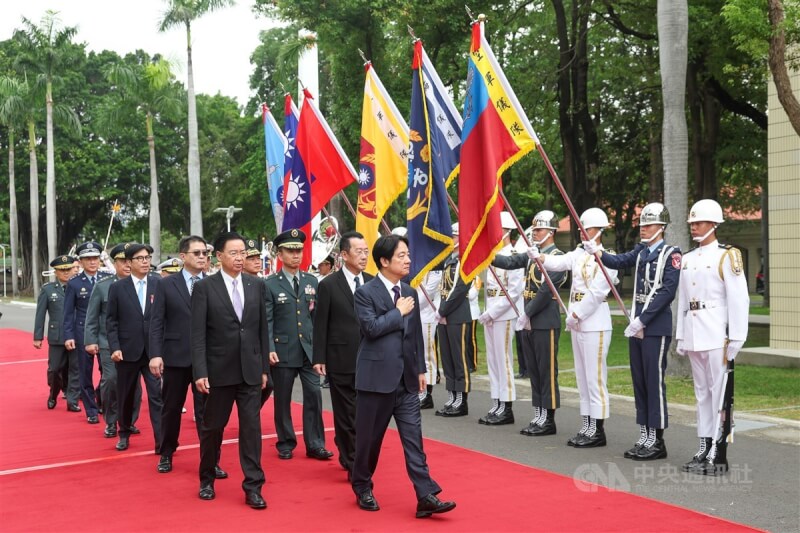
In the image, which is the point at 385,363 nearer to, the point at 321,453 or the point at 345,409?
the point at 345,409

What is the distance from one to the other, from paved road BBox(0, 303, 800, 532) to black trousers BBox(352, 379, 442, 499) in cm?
Answer: 102

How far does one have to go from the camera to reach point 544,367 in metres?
9.28

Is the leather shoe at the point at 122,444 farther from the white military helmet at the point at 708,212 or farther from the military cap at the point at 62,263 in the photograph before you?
the white military helmet at the point at 708,212

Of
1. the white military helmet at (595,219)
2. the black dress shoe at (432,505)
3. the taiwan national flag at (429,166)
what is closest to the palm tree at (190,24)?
the taiwan national flag at (429,166)

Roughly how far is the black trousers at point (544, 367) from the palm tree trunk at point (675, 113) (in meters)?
4.68

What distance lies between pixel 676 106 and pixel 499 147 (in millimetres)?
5464

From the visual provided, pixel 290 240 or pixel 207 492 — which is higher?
pixel 290 240

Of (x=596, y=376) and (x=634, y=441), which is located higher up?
(x=596, y=376)

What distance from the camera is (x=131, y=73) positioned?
39.5 metres

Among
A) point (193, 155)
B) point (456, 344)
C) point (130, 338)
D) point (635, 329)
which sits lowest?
point (456, 344)

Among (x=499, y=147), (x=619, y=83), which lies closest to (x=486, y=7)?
(x=619, y=83)

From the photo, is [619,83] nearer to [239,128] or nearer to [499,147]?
[499,147]

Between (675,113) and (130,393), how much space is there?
8729mm

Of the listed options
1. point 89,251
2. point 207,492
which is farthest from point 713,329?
point 89,251
